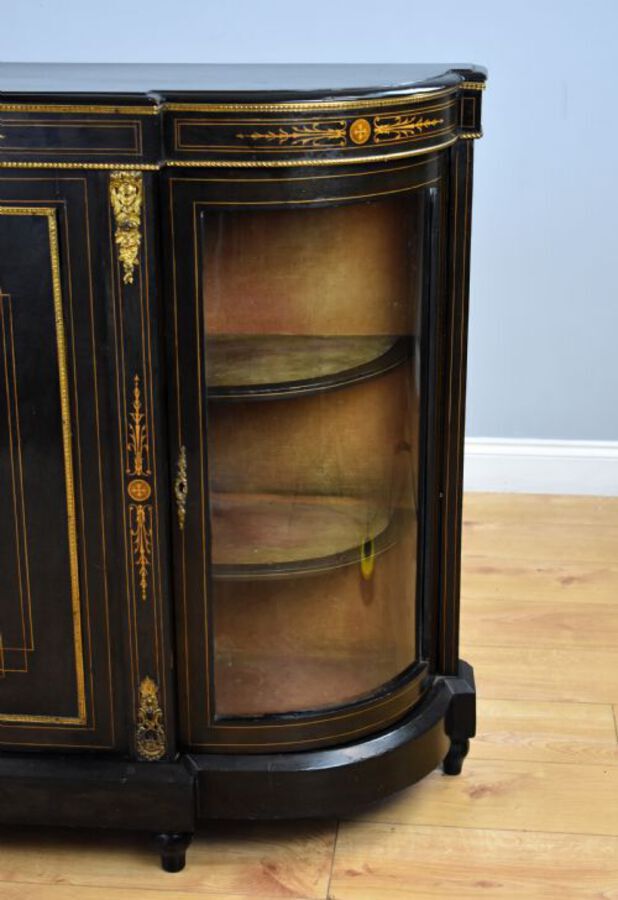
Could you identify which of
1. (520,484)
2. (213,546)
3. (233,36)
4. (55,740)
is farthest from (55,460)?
(520,484)

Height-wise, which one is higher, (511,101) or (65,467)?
(511,101)

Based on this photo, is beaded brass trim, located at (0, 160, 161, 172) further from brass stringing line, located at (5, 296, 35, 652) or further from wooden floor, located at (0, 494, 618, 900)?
wooden floor, located at (0, 494, 618, 900)

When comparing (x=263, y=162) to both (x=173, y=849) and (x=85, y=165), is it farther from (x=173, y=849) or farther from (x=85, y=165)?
(x=173, y=849)

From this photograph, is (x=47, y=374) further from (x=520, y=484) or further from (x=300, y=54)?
(x=520, y=484)

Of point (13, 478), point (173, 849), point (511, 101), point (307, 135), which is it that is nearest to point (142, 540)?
point (13, 478)

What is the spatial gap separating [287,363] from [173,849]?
609mm

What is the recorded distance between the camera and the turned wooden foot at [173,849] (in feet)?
5.85

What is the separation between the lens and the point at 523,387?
9.21ft

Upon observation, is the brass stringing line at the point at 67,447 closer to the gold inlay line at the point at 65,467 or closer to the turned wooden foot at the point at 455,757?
the gold inlay line at the point at 65,467

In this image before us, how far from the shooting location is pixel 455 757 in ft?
6.48

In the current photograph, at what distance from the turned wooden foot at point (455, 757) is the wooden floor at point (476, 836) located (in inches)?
0.5

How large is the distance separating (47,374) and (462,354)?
524 mm

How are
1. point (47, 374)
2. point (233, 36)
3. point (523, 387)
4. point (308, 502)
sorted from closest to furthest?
point (47, 374), point (308, 502), point (233, 36), point (523, 387)

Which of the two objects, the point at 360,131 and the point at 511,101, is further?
the point at 511,101
